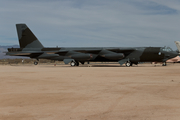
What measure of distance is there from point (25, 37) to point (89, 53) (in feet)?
40.8

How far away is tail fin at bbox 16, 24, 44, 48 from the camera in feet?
127

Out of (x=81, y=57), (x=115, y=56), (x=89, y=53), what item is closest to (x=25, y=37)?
(x=81, y=57)

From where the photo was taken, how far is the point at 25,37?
3856 cm

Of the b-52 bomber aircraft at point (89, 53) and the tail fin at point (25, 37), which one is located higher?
the tail fin at point (25, 37)

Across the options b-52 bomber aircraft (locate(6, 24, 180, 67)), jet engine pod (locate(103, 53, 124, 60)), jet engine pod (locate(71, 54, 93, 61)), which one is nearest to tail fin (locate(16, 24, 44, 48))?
b-52 bomber aircraft (locate(6, 24, 180, 67))

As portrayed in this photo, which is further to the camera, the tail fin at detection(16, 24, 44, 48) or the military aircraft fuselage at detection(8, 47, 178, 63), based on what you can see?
the tail fin at detection(16, 24, 44, 48)

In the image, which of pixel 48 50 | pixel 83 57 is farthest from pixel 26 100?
pixel 48 50

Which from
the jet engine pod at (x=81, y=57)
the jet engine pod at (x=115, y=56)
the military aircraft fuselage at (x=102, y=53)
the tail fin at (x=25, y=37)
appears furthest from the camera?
the tail fin at (x=25, y=37)

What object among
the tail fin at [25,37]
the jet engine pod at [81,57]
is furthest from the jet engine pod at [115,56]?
the tail fin at [25,37]

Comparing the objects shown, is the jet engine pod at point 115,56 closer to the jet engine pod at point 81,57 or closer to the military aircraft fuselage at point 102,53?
the military aircraft fuselage at point 102,53

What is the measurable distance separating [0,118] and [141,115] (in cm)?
346

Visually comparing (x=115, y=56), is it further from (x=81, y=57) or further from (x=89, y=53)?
(x=81, y=57)

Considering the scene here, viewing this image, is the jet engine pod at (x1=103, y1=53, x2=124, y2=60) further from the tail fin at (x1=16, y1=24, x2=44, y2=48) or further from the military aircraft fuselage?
the tail fin at (x1=16, y1=24, x2=44, y2=48)

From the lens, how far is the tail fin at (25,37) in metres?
38.6
